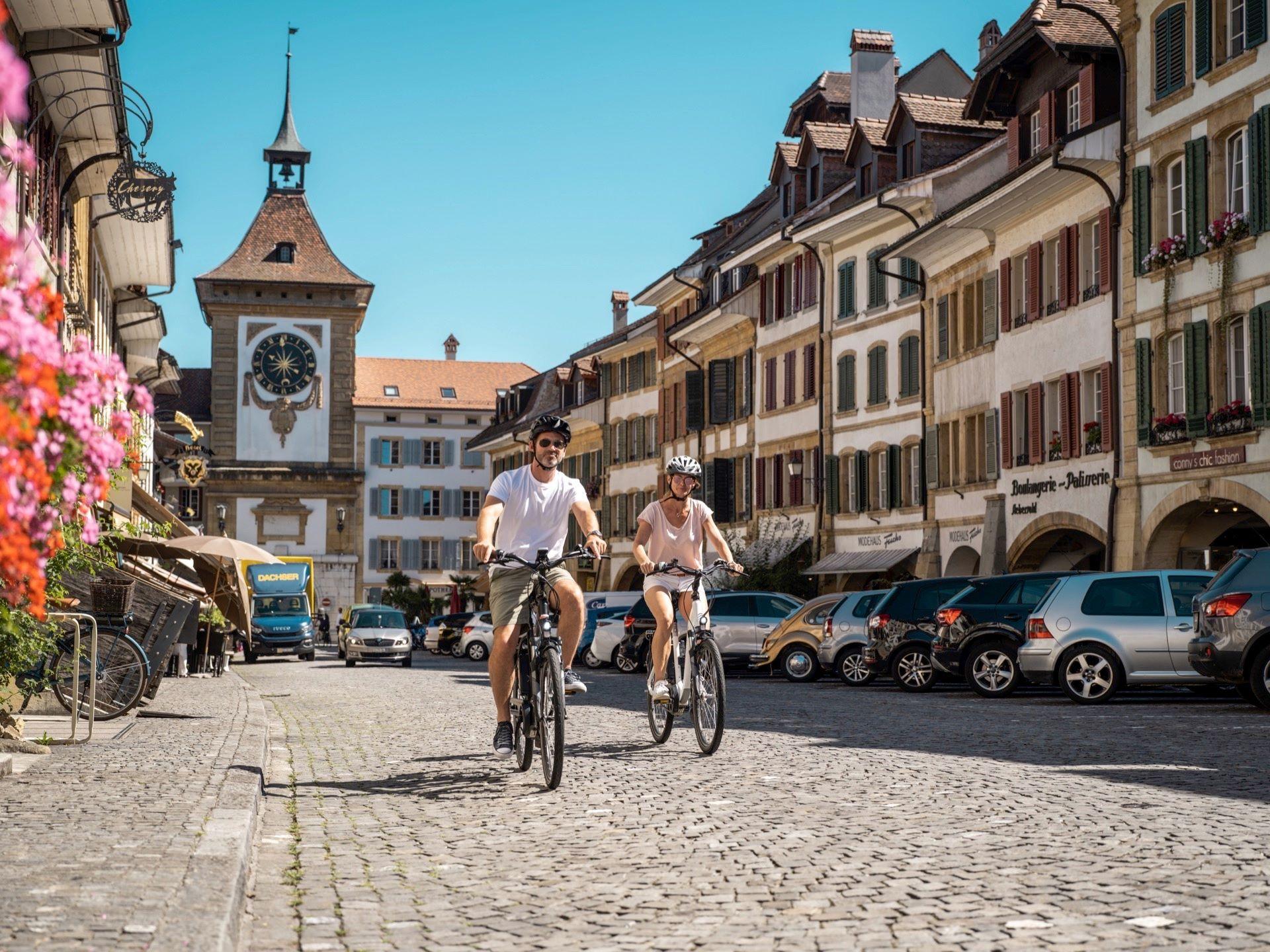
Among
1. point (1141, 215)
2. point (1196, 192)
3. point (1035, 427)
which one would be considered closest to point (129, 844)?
point (1196, 192)

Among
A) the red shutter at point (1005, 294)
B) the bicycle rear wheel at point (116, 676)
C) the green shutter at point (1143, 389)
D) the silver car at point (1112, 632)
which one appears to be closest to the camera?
the bicycle rear wheel at point (116, 676)

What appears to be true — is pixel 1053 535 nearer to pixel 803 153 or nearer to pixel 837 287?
pixel 837 287

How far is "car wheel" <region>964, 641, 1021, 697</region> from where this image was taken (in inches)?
896

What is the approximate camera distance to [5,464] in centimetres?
394

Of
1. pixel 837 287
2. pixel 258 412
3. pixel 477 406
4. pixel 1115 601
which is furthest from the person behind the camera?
pixel 477 406

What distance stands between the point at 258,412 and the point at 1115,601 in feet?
286

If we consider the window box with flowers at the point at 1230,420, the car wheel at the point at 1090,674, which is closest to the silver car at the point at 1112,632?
the car wheel at the point at 1090,674

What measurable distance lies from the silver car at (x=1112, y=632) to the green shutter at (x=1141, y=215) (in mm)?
11890

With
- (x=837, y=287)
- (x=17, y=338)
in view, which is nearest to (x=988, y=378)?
(x=837, y=287)

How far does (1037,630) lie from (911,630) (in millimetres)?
4363

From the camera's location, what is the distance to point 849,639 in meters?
27.5

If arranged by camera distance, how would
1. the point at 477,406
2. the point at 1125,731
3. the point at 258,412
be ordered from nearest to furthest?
the point at 1125,731, the point at 258,412, the point at 477,406

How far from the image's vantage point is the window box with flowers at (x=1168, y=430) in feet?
97.8

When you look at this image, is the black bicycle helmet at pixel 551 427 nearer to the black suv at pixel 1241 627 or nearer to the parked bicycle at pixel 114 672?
the parked bicycle at pixel 114 672
